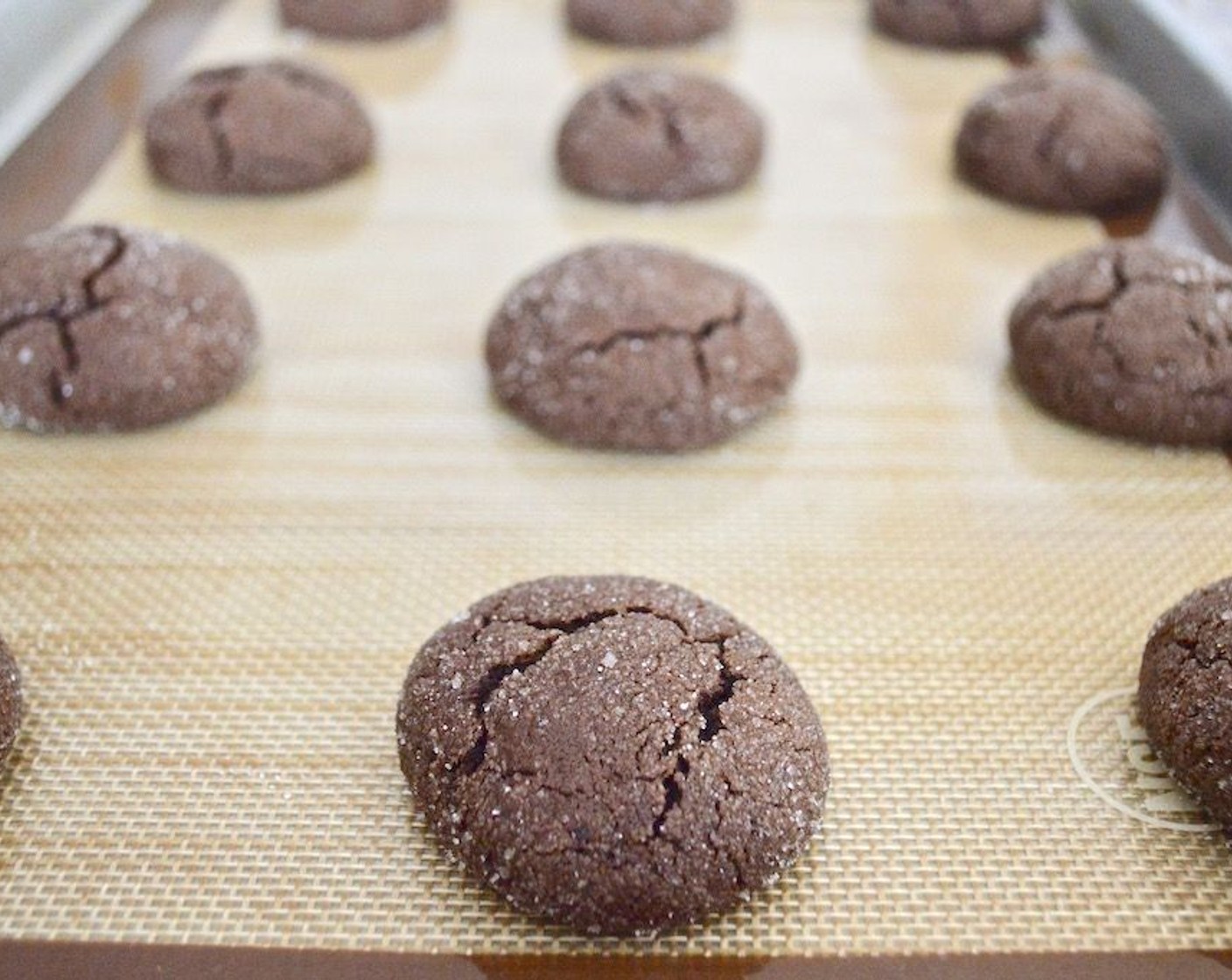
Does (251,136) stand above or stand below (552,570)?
above

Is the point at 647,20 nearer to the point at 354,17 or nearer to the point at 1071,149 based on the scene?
the point at 354,17

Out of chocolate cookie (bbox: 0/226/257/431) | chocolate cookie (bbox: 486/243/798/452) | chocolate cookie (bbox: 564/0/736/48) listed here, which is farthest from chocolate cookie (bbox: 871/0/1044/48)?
chocolate cookie (bbox: 0/226/257/431)

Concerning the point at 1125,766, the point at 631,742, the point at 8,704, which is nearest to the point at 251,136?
the point at 8,704

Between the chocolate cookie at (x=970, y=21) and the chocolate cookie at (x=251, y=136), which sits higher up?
the chocolate cookie at (x=970, y=21)

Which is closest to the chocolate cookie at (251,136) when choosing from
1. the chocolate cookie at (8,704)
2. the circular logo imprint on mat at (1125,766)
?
the chocolate cookie at (8,704)

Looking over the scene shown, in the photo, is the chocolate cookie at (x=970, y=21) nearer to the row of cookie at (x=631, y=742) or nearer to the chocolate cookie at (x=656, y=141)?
the chocolate cookie at (x=656, y=141)

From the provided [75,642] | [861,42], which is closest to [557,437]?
[75,642]
